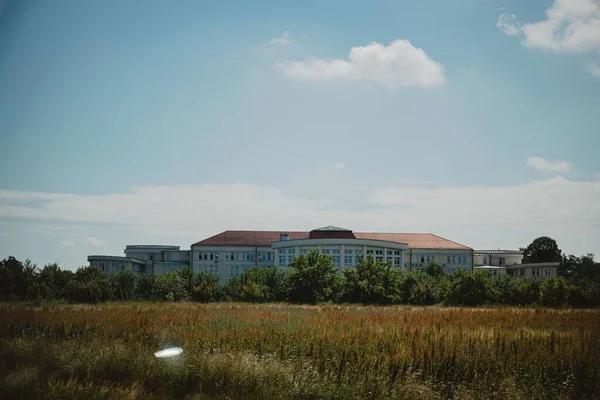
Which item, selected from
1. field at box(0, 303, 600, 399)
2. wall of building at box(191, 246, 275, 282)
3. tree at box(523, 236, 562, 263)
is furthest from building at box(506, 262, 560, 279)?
field at box(0, 303, 600, 399)

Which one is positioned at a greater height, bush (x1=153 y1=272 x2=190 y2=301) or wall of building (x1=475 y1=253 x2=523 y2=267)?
wall of building (x1=475 y1=253 x2=523 y2=267)

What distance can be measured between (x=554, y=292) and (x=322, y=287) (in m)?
18.7

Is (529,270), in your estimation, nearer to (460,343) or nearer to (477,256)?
(477,256)

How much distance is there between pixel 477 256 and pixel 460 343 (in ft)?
363

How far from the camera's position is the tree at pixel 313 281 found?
50.2 m

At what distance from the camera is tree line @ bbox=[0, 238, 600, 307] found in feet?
147

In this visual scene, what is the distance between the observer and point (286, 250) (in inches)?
3346

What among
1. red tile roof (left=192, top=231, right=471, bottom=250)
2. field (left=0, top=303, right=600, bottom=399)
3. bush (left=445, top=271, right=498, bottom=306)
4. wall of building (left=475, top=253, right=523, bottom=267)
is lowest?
bush (left=445, top=271, right=498, bottom=306)

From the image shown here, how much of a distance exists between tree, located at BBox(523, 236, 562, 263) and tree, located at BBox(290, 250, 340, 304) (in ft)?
235

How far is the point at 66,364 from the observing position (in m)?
11.6

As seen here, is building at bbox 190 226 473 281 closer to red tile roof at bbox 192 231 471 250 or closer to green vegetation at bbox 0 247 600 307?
red tile roof at bbox 192 231 471 250

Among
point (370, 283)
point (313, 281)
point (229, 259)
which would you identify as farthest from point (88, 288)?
point (229, 259)

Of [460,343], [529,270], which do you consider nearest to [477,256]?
[529,270]

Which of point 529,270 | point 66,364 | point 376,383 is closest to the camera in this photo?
point 376,383
